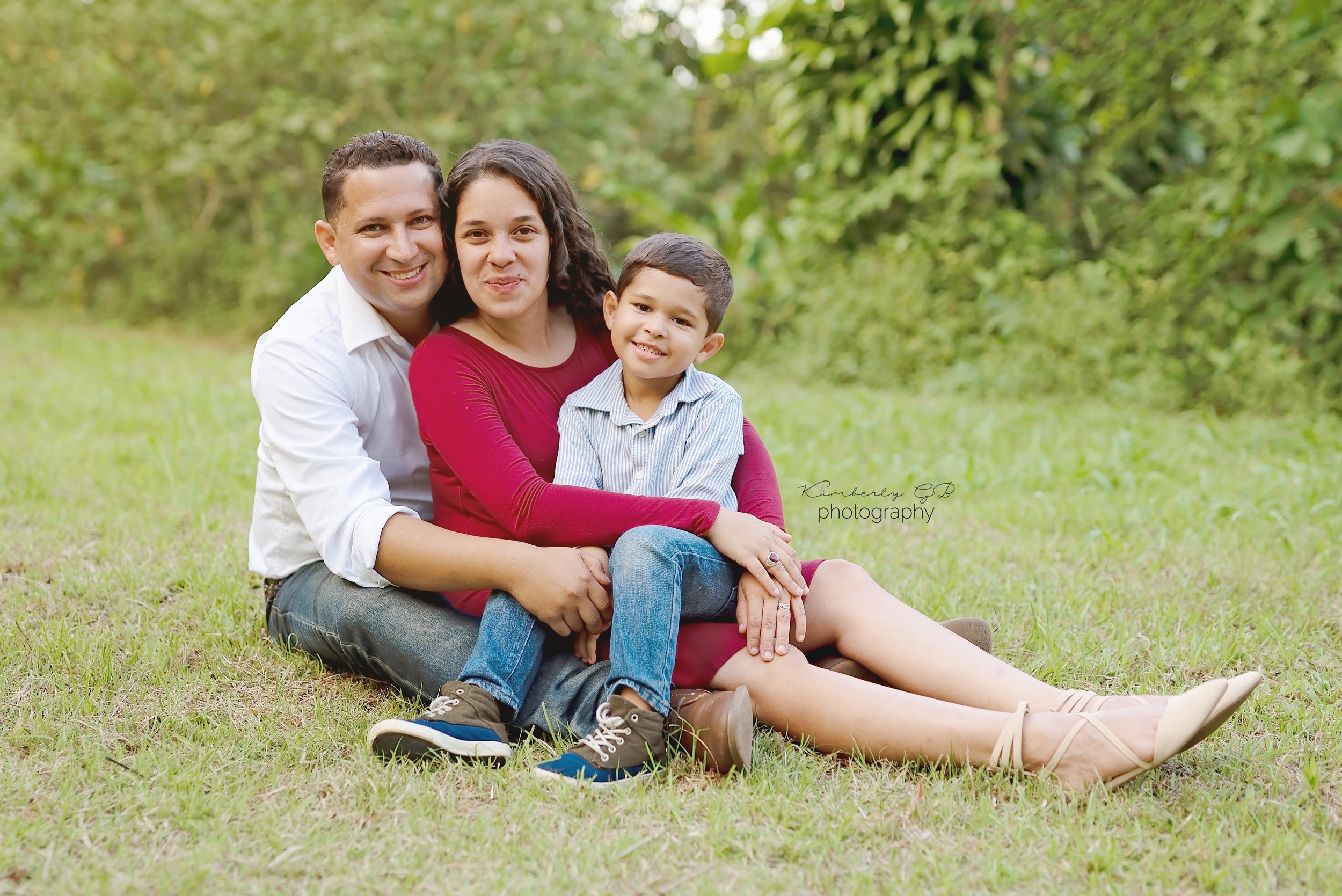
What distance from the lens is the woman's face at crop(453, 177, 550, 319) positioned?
259 cm

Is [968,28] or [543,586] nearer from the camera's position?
[543,586]

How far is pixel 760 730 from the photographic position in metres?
2.45

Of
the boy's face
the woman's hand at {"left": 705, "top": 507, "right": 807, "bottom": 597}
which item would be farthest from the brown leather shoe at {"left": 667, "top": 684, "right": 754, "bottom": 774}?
the boy's face

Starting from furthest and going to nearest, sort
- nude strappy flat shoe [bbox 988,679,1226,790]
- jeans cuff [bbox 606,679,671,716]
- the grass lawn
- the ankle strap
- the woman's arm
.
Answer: the woman's arm, jeans cuff [bbox 606,679,671,716], the ankle strap, nude strappy flat shoe [bbox 988,679,1226,790], the grass lawn

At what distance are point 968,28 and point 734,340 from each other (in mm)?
2536

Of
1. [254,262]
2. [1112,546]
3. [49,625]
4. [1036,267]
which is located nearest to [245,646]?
[49,625]

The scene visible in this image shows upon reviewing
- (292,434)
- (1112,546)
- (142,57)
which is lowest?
(1112,546)

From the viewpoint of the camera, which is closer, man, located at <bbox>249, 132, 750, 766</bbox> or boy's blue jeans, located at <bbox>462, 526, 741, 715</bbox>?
boy's blue jeans, located at <bbox>462, 526, 741, 715</bbox>

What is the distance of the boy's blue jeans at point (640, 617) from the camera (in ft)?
7.48

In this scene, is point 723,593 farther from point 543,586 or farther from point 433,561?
point 433,561

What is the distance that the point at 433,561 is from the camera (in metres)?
2.45

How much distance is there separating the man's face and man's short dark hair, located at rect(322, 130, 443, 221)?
0.05ft

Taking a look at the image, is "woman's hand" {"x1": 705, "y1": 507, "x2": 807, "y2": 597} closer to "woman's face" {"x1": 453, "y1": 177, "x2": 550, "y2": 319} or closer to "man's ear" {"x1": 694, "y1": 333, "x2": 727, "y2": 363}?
"man's ear" {"x1": 694, "y1": 333, "x2": 727, "y2": 363}

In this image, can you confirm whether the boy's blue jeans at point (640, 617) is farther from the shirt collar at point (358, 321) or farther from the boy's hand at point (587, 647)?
the shirt collar at point (358, 321)
